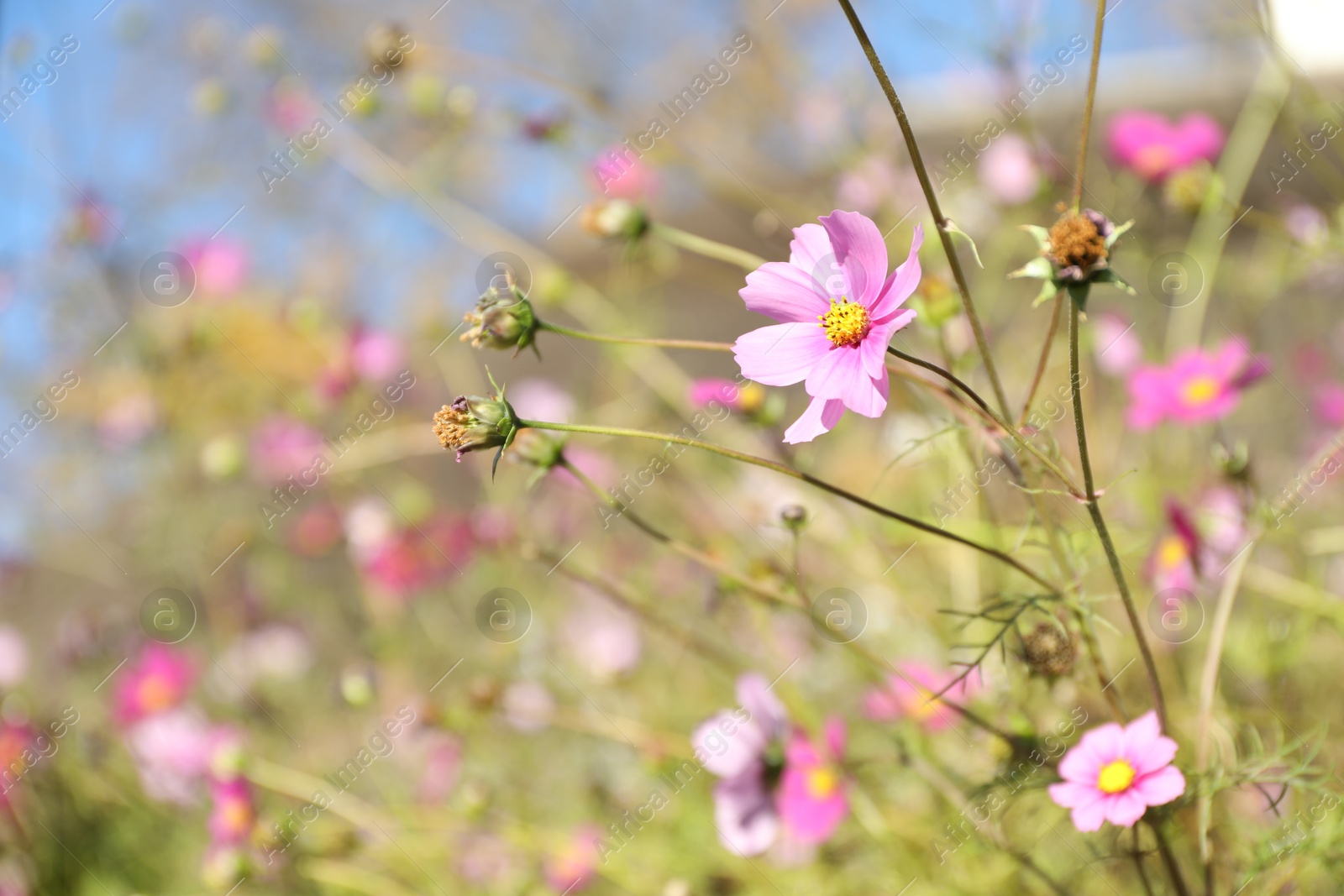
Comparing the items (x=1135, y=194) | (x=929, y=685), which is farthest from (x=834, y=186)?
(x=929, y=685)

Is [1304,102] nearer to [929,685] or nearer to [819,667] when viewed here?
[929,685]

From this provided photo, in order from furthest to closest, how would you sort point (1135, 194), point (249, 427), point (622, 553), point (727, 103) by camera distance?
point (727, 103)
point (249, 427)
point (622, 553)
point (1135, 194)

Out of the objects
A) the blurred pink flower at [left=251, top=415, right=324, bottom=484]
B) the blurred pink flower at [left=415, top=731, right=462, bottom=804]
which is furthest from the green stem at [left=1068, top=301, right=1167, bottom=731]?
the blurred pink flower at [left=251, top=415, right=324, bottom=484]

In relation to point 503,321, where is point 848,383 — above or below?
below

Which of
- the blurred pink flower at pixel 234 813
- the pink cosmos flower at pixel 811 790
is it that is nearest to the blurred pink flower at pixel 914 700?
the pink cosmos flower at pixel 811 790

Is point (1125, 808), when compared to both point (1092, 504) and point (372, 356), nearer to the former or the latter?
point (1092, 504)

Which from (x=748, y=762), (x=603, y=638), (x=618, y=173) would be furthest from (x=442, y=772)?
(x=618, y=173)
